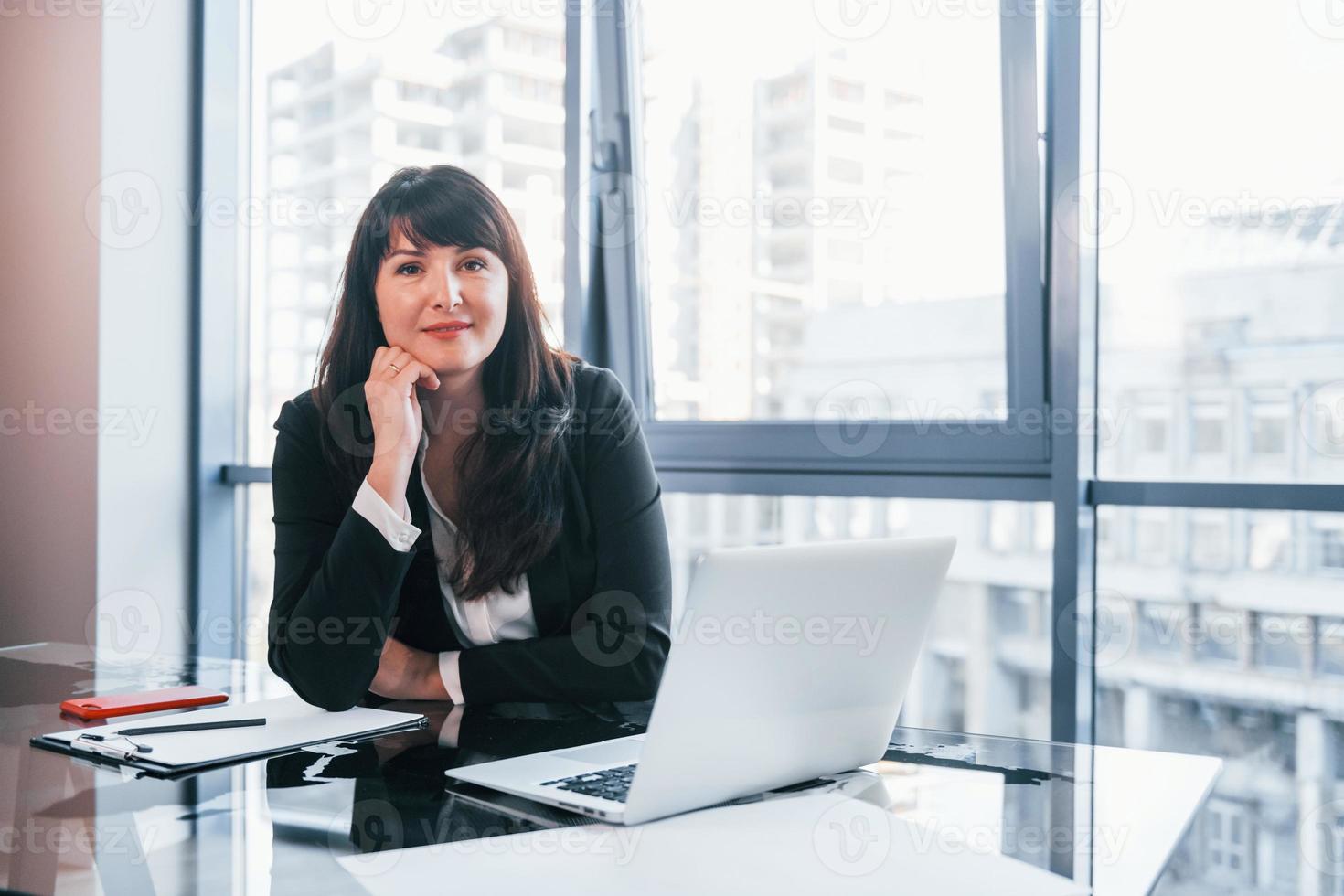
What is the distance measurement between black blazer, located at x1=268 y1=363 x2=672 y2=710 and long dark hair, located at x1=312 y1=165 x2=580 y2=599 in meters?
0.03

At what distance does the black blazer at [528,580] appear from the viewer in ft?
4.80

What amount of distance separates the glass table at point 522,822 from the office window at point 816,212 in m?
1.30

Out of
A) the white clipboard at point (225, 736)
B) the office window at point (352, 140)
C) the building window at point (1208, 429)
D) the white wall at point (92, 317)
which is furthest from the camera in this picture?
the white wall at point (92, 317)

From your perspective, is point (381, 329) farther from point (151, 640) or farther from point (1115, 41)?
point (151, 640)

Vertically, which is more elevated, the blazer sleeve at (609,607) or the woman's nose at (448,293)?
the woman's nose at (448,293)

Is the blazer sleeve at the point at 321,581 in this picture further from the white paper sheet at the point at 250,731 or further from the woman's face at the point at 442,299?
the woman's face at the point at 442,299

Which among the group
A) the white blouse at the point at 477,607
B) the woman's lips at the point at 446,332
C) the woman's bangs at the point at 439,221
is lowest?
the white blouse at the point at 477,607

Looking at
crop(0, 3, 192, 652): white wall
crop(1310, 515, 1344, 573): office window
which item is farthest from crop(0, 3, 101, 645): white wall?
crop(1310, 515, 1344, 573): office window

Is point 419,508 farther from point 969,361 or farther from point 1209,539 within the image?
point 1209,539

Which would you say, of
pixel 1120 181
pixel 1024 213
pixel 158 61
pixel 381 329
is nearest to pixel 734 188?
pixel 1024 213

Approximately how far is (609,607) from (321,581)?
0.39 meters

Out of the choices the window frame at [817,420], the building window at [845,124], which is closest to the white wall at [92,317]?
the window frame at [817,420]

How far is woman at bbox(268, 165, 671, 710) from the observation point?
4.94 ft

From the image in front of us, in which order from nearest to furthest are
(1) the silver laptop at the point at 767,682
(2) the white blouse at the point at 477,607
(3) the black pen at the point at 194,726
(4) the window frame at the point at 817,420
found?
(1) the silver laptop at the point at 767,682 → (3) the black pen at the point at 194,726 → (2) the white blouse at the point at 477,607 → (4) the window frame at the point at 817,420
